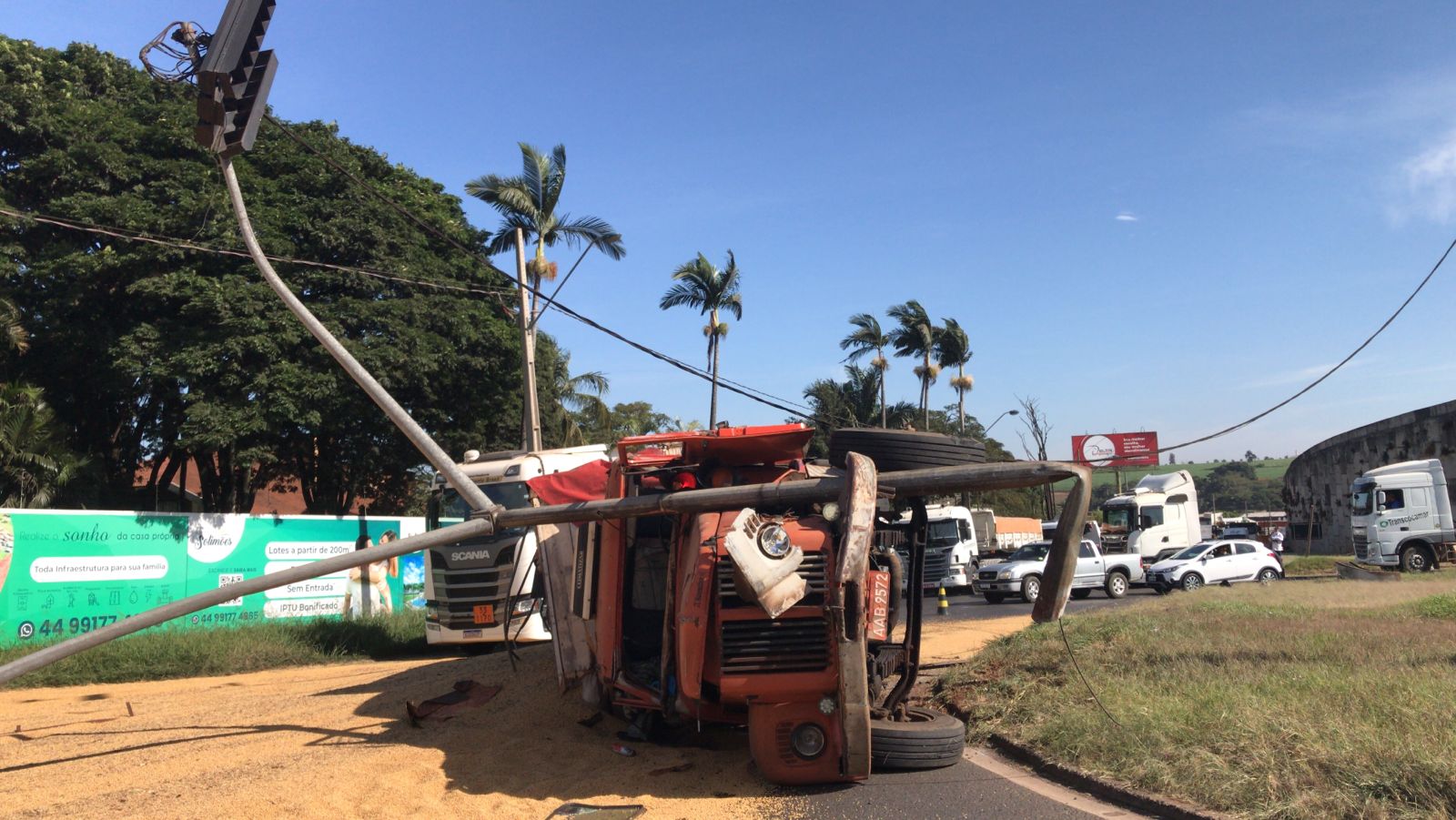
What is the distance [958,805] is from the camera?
6113mm

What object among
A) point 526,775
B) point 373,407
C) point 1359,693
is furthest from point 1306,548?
point 526,775

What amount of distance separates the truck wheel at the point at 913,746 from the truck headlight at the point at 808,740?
2.04ft

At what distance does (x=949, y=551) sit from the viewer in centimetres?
2953

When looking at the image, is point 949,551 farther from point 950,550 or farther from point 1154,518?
point 1154,518

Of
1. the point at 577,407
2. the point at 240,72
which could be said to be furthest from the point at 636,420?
the point at 240,72

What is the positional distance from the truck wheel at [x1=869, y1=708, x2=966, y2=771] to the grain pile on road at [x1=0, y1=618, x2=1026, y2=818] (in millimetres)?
843

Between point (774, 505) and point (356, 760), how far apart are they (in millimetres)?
3985

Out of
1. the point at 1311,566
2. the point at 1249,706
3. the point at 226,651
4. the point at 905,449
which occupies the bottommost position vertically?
the point at 226,651

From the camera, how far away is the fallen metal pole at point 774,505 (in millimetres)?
5992

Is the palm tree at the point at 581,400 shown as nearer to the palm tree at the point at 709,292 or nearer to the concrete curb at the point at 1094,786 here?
the palm tree at the point at 709,292

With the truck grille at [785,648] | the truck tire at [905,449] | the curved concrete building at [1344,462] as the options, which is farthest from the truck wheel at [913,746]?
the curved concrete building at [1344,462]

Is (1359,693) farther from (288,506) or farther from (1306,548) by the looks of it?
(288,506)

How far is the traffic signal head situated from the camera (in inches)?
333

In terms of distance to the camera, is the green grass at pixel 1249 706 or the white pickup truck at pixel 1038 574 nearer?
the green grass at pixel 1249 706
